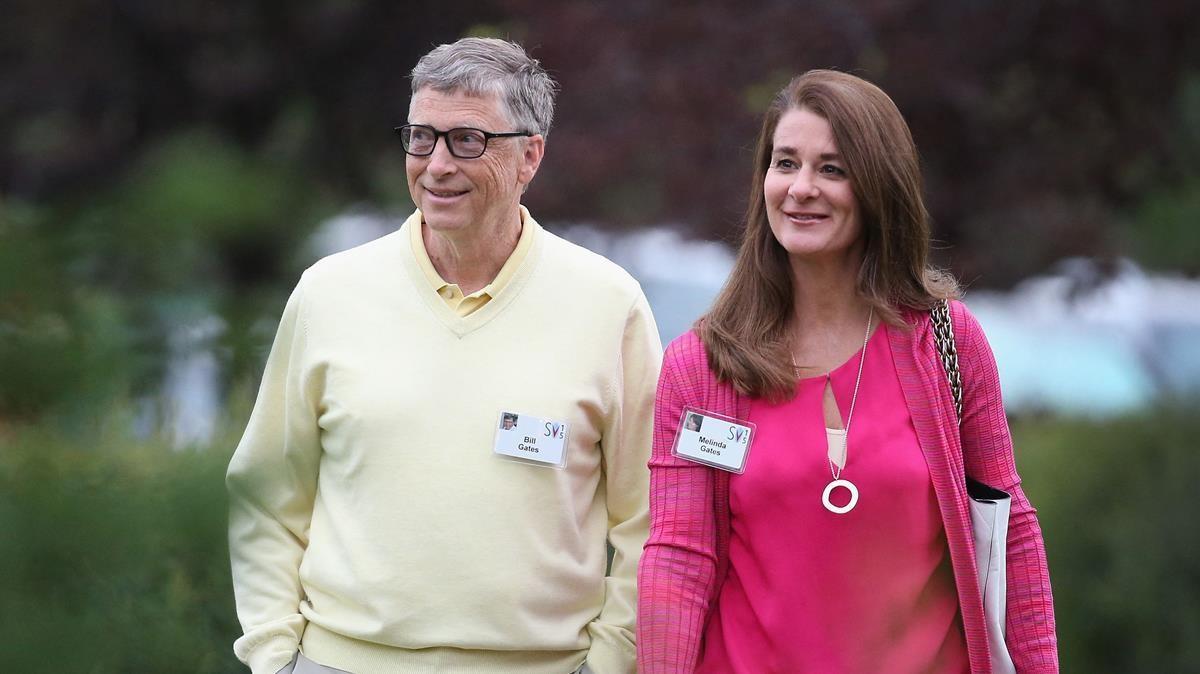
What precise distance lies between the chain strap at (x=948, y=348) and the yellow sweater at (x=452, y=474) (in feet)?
2.01

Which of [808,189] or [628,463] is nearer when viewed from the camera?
[808,189]

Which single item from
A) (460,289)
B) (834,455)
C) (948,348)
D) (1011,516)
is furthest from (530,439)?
(1011,516)

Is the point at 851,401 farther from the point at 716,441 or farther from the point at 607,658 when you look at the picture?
the point at 607,658

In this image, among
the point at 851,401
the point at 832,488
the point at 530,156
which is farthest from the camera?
the point at 530,156

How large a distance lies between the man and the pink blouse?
1.26ft

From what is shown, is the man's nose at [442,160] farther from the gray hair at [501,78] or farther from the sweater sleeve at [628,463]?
the sweater sleeve at [628,463]

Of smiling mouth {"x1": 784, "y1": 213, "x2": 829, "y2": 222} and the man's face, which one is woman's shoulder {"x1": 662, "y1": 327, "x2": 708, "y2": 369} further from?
the man's face

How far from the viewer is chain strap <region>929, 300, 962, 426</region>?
2.80 m

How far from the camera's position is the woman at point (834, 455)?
2.69m

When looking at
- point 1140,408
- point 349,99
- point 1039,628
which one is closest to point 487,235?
point 1039,628

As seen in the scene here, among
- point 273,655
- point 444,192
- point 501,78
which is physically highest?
point 501,78

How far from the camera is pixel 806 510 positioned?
269 cm

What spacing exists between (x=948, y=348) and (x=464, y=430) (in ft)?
3.13

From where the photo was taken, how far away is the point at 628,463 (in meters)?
3.07
